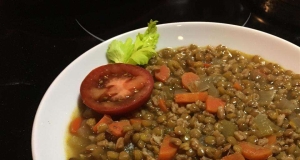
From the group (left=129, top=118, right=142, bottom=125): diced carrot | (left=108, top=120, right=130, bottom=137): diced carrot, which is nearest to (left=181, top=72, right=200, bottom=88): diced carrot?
(left=129, top=118, right=142, bottom=125): diced carrot

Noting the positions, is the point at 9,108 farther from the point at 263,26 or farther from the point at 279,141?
the point at 263,26

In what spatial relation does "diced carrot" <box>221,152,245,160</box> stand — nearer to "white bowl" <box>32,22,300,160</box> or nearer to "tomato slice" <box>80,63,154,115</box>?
"tomato slice" <box>80,63,154,115</box>

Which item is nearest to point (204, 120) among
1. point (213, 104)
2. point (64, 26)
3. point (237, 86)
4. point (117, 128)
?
point (213, 104)

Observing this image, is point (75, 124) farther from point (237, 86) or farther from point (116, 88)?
point (237, 86)

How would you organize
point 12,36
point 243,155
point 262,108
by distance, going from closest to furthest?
point 243,155 < point 262,108 < point 12,36

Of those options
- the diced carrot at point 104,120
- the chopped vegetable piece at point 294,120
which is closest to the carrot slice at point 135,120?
the diced carrot at point 104,120

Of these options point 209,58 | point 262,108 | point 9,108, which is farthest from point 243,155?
point 9,108
